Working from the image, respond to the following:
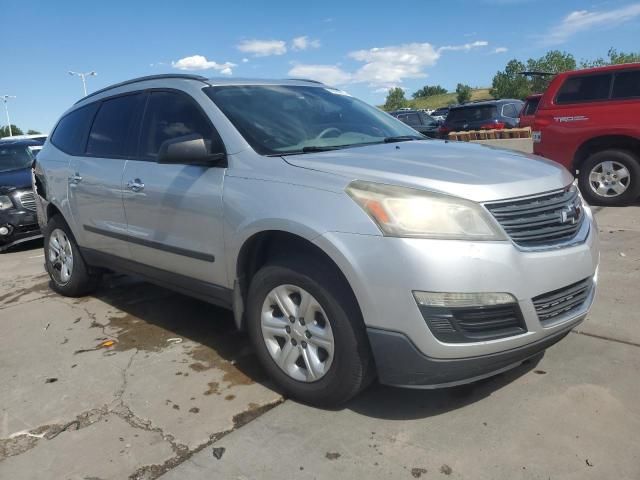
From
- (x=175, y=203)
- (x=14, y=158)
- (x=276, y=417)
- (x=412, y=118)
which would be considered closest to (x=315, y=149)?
(x=175, y=203)

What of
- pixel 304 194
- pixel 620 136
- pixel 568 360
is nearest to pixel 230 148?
pixel 304 194

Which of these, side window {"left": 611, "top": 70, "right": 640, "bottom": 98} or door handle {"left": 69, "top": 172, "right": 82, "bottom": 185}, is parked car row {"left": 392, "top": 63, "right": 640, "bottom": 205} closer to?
side window {"left": 611, "top": 70, "right": 640, "bottom": 98}

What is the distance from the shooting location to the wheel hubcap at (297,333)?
2.78 m

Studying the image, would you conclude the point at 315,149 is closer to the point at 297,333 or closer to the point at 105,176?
the point at 297,333

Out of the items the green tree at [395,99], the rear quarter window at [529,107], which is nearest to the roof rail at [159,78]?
the rear quarter window at [529,107]

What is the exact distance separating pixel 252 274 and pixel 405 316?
1053 millimetres

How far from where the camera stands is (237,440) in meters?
2.68

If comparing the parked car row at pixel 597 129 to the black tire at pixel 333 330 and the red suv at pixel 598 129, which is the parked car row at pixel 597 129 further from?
the black tire at pixel 333 330

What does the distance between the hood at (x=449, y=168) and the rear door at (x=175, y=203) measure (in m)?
0.62

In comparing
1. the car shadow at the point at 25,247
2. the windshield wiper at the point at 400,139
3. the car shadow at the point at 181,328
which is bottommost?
the car shadow at the point at 25,247

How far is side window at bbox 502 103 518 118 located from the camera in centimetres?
1650

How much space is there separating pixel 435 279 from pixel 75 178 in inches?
135

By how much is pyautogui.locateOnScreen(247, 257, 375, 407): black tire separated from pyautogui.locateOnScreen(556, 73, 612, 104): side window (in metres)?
6.59

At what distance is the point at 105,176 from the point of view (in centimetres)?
421
